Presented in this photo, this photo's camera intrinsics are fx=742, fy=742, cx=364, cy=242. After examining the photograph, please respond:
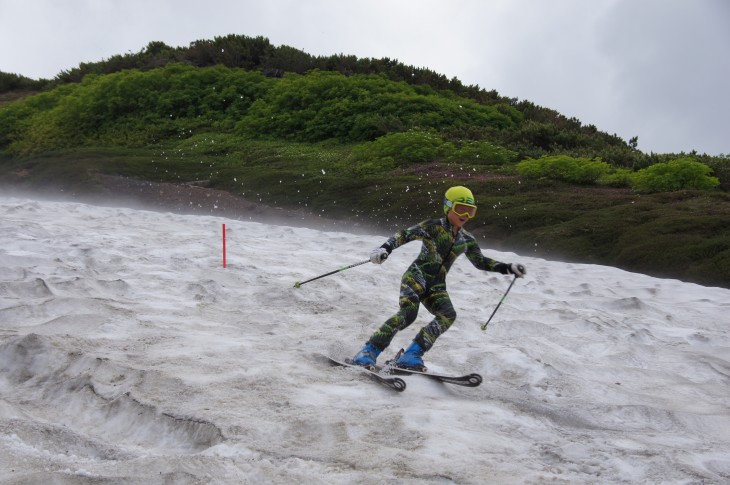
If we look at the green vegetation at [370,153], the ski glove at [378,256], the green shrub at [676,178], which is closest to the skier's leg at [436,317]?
the ski glove at [378,256]

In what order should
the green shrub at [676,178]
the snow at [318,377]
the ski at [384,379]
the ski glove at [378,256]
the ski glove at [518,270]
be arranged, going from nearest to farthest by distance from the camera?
1. the snow at [318,377]
2. the ski at [384,379]
3. the ski glove at [378,256]
4. the ski glove at [518,270]
5. the green shrub at [676,178]

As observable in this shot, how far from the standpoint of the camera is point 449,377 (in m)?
7.68

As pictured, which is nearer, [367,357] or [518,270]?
[367,357]

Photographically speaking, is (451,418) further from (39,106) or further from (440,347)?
(39,106)

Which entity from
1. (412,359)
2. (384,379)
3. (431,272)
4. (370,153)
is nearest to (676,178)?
(370,153)

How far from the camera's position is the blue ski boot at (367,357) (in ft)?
26.0

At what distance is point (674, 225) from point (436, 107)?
698 inches

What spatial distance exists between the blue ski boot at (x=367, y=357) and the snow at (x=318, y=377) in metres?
0.37

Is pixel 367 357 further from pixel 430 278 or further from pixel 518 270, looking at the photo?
pixel 518 270

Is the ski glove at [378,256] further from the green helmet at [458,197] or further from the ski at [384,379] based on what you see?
the ski at [384,379]

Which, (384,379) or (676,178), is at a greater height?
(676,178)

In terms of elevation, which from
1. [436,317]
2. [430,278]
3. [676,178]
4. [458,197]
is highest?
[676,178]

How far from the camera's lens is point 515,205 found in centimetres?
2105

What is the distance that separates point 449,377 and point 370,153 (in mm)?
20518
